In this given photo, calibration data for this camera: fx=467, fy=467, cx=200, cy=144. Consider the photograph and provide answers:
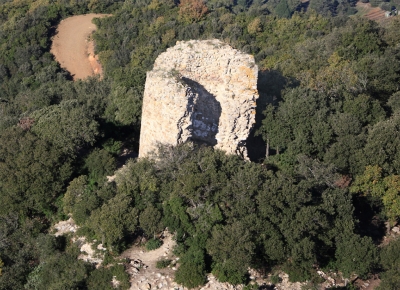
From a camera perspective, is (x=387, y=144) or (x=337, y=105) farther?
(x=337, y=105)

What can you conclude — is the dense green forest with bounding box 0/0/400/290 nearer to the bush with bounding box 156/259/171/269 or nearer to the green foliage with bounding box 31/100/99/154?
the green foliage with bounding box 31/100/99/154

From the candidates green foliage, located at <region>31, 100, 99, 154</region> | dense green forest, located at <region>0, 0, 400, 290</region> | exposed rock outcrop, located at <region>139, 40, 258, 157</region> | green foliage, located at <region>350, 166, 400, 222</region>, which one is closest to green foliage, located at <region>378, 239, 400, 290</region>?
dense green forest, located at <region>0, 0, 400, 290</region>

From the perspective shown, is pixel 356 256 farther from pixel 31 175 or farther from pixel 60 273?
pixel 31 175

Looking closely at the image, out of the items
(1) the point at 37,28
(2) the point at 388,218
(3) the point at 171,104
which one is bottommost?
(1) the point at 37,28

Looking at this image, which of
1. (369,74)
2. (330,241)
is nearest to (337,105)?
(369,74)

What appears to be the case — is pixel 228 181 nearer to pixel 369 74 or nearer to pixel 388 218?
pixel 388 218

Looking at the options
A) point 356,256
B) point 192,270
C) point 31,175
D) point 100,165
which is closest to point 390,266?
point 356,256
